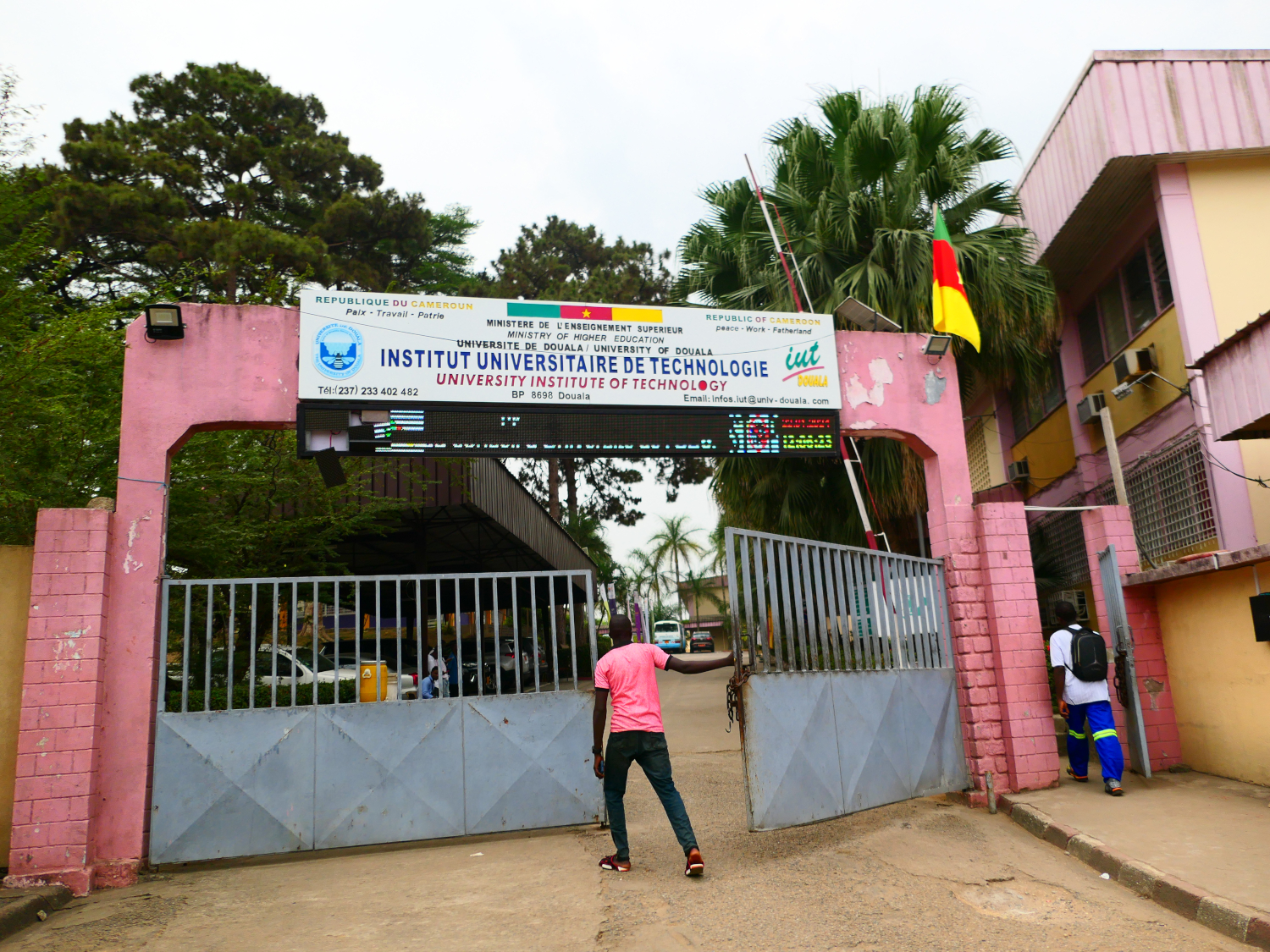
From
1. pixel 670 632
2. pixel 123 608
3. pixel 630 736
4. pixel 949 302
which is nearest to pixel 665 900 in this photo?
pixel 630 736

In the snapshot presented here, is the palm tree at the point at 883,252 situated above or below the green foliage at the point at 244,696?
above

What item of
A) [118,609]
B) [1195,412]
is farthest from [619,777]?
[1195,412]

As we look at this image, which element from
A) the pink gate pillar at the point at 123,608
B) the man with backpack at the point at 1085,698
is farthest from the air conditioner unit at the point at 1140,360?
the pink gate pillar at the point at 123,608

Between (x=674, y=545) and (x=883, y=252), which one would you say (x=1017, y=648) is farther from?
(x=674, y=545)

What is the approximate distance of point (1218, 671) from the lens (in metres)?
7.84

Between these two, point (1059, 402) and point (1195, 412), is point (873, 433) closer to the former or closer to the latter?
point (1195, 412)

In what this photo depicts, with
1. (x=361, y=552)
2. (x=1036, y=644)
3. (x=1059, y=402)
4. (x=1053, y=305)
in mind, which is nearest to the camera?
(x=1036, y=644)

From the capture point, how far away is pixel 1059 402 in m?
14.6

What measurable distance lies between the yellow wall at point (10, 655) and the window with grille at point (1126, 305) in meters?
12.4

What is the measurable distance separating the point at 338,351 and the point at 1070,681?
6.73m

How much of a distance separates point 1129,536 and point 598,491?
1178 inches

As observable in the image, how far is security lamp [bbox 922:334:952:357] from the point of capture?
8.52 meters

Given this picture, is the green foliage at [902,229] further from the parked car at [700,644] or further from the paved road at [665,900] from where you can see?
the parked car at [700,644]

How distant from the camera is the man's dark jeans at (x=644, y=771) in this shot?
5.70 meters
